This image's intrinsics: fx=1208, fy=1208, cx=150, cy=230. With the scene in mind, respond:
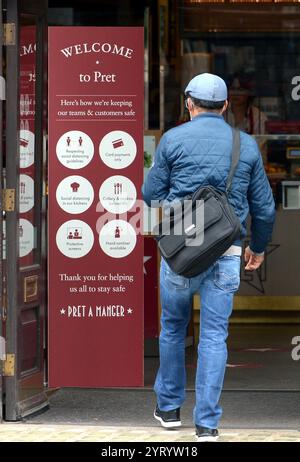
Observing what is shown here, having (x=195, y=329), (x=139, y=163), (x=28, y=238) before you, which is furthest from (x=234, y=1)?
(x=28, y=238)

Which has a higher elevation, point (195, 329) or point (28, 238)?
point (28, 238)

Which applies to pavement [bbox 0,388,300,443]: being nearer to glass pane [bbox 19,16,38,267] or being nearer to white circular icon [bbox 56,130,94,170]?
glass pane [bbox 19,16,38,267]

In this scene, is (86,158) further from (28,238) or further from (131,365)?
(131,365)

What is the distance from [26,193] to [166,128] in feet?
15.2

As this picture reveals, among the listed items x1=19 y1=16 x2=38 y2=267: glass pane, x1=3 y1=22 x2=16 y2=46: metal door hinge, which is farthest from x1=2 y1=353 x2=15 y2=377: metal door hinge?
x1=3 y1=22 x2=16 y2=46: metal door hinge

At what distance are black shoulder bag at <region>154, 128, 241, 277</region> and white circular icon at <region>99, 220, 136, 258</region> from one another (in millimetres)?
1512

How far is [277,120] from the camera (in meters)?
12.2

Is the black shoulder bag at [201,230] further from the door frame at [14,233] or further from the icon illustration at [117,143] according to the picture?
the icon illustration at [117,143]

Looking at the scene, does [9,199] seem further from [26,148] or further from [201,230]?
[201,230]

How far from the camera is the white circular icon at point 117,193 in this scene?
25.8 feet

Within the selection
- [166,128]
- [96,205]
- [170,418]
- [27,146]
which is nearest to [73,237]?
[96,205]

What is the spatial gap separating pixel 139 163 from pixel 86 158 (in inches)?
13.6

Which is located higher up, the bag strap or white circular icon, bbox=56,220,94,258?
the bag strap

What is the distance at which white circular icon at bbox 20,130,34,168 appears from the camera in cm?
724
